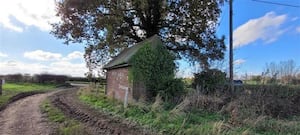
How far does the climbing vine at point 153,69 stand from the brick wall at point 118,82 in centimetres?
107

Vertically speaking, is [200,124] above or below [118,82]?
below

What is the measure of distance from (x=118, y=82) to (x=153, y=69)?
152 inches

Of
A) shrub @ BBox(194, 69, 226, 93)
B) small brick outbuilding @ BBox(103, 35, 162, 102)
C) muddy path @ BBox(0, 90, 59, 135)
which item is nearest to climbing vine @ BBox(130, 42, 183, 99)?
small brick outbuilding @ BBox(103, 35, 162, 102)

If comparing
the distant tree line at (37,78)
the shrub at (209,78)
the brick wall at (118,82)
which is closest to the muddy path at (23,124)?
the brick wall at (118,82)

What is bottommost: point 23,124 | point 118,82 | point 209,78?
point 23,124

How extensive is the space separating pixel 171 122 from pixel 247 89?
7751 mm

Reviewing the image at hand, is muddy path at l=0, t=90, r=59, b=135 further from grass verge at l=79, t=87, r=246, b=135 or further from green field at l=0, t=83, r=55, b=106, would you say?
green field at l=0, t=83, r=55, b=106

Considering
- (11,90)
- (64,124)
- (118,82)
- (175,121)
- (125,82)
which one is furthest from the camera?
(11,90)

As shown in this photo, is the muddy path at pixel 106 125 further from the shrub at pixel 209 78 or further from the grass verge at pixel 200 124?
the shrub at pixel 209 78

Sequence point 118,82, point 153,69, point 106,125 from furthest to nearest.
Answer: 1. point 118,82
2. point 153,69
3. point 106,125

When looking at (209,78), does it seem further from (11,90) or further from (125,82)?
(11,90)

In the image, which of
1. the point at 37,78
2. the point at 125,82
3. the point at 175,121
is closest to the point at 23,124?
the point at 175,121

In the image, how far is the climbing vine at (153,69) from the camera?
1540cm

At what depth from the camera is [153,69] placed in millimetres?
15750
